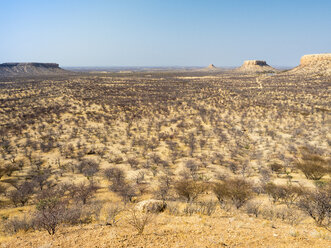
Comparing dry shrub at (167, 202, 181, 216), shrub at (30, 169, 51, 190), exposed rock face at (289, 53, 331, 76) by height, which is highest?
exposed rock face at (289, 53, 331, 76)

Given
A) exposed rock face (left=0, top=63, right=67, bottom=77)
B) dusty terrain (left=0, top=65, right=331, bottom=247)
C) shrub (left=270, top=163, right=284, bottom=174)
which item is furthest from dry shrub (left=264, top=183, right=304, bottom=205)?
exposed rock face (left=0, top=63, right=67, bottom=77)

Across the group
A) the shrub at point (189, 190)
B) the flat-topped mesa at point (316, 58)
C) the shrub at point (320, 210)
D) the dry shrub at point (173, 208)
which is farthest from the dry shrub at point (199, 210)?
the flat-topped mesa at point (316, 58)

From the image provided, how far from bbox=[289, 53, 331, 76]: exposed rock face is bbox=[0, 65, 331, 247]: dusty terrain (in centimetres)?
4910

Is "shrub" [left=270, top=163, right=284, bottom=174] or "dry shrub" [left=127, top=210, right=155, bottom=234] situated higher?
"dry shrub" [left=127, top=210, right=155, bottom=234]

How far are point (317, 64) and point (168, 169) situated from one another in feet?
324

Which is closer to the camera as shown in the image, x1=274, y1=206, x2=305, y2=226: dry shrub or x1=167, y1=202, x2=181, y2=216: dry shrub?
x1=274, y1=206, x2=305, y2=226: dry shrub

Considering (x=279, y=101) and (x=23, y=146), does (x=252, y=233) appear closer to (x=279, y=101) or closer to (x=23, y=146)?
(x=23, y=146)

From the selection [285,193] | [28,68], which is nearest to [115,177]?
[285,193]

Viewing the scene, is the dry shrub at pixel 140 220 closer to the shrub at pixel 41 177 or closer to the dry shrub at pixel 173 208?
the dry shrub at pixel 173 208

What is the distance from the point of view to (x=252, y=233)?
24.2 ft

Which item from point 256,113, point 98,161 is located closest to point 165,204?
point 98,161

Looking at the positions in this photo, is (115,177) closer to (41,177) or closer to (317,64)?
(41,177)

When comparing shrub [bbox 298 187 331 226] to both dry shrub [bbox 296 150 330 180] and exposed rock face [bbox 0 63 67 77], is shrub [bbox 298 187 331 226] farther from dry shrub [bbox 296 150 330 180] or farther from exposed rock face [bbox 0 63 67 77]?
exposed rock face [bbox 0 63 67 77]

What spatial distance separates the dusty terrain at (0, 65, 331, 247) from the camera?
746 cm
